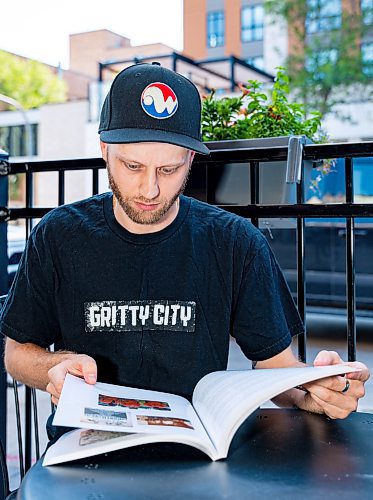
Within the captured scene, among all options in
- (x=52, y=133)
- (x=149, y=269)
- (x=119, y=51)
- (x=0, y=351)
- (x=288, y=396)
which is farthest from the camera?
(x=119, y=51)

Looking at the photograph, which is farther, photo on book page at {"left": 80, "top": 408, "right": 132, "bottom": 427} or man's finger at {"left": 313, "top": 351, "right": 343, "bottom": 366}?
man's finger at {"left": 313, "top": 351, "right": 343, "bottom": 366}

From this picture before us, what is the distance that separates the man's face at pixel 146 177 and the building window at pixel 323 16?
17.4 m

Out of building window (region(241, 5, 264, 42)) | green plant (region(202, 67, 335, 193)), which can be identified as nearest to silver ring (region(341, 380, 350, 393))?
green plant (region(202, 67, 335, 193))

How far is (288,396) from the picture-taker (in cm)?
123

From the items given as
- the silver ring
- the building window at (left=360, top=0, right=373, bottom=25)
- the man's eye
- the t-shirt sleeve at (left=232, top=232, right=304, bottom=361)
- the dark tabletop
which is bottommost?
the dark tabletop

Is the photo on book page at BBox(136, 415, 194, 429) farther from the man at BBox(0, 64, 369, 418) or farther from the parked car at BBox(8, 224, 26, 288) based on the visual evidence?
the parked car at BBox(8, 224, 26, 288)

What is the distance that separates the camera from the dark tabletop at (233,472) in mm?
829

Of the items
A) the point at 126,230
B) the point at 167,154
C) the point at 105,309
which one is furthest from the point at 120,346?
the point at 167,154

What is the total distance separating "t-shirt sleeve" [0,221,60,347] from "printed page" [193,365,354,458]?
1.42 feet

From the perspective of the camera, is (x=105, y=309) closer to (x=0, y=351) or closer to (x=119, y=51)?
(x=0, y=351)

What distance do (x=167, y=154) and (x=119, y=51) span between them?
39247 mm

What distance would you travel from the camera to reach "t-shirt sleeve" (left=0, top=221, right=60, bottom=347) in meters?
1.35

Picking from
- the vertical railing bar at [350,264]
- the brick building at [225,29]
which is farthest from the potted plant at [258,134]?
the brick building at [225,29]

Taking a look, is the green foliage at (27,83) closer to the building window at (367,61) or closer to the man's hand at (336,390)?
the building window at (367,61)
